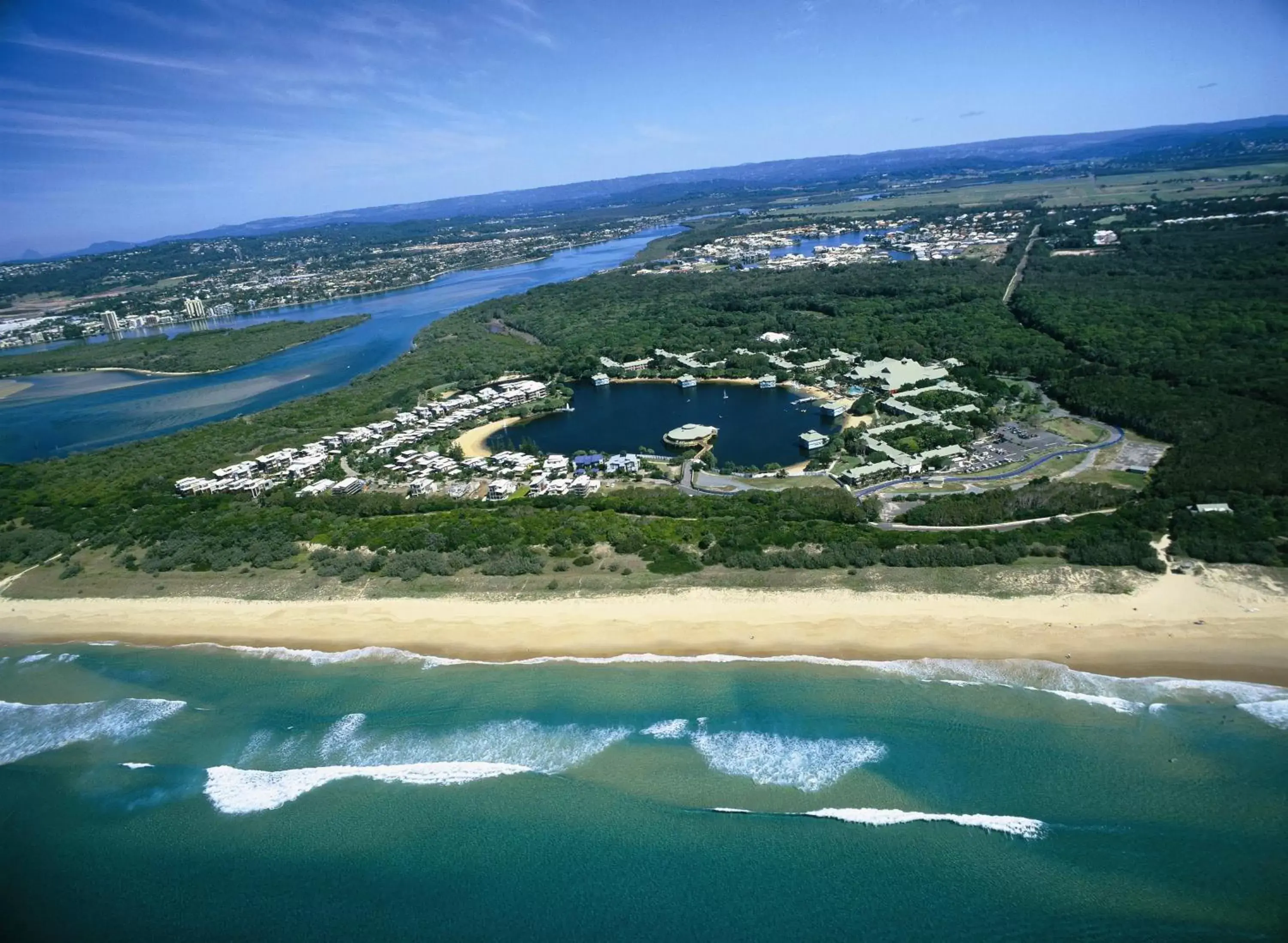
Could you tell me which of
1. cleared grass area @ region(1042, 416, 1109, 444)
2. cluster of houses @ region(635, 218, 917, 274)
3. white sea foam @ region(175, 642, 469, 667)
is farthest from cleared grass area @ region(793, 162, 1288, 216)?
white sea foam @ region(175, 642, 469, 667)

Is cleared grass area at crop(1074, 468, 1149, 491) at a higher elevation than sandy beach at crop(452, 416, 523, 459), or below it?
below

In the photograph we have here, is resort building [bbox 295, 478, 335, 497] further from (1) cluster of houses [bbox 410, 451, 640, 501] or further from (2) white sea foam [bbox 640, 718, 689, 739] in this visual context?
(2) white sea foam [bbox 640, 718, 689, 739]

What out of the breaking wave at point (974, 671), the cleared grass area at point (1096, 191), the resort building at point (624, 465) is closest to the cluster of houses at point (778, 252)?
the cleared grass area at point (1096, 191)

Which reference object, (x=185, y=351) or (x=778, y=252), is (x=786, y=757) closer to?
(x=185, y=351)

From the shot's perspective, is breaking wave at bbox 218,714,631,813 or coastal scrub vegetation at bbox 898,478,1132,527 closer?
breaking wave at bbox 218,714,631,813

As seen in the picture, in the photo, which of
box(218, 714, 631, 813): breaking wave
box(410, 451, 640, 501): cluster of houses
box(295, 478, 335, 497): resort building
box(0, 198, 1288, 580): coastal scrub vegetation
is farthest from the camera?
box(295, 478, 335, 497): resort building

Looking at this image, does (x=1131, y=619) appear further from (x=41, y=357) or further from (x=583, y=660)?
(x=41, y=357)

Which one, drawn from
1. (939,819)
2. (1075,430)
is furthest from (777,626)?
(1075,430)
